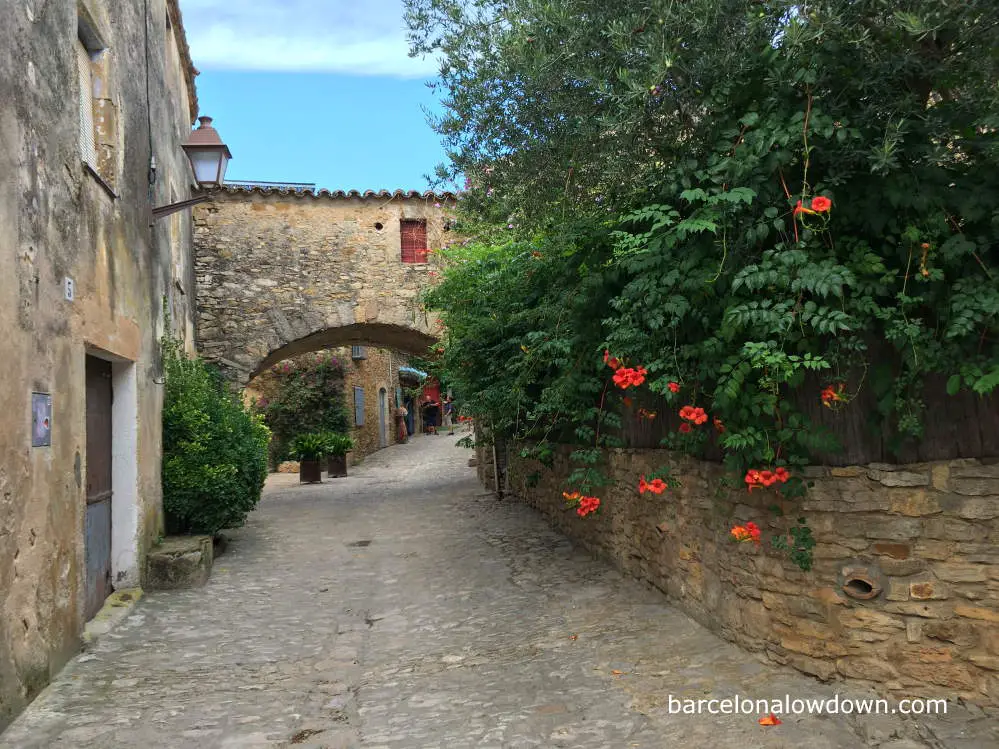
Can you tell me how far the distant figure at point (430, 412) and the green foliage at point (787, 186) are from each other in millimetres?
30578

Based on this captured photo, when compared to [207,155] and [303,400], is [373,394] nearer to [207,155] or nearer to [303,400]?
[303,400]

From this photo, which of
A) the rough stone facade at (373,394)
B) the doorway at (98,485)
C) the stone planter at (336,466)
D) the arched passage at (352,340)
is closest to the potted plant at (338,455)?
the stone planter at (336,466)

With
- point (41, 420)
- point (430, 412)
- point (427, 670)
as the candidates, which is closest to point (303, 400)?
point (41, 420)

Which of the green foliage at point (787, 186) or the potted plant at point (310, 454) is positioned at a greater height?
the green foliage at point (787, 186)

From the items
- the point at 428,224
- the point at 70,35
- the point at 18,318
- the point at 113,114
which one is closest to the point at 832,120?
the point at 18,318

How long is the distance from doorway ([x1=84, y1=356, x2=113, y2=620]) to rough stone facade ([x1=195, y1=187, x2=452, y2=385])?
21.2 feet

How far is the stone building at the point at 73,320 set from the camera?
3512 millimetres

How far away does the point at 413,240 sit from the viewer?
12.8 metres

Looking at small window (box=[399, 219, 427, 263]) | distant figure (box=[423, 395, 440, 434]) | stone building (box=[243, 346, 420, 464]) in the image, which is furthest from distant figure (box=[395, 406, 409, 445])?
small window (box=[399, 219, 427, 263])

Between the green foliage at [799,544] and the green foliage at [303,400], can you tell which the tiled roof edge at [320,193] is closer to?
the green foliage at [303,400]

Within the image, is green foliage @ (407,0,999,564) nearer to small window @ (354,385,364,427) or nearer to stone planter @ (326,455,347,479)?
stone planter @ (326,455,347,479)

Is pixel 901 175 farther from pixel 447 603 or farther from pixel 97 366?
pixel 97 366

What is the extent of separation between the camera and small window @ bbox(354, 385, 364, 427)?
19219 millimetres

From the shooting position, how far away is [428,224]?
12836mm
